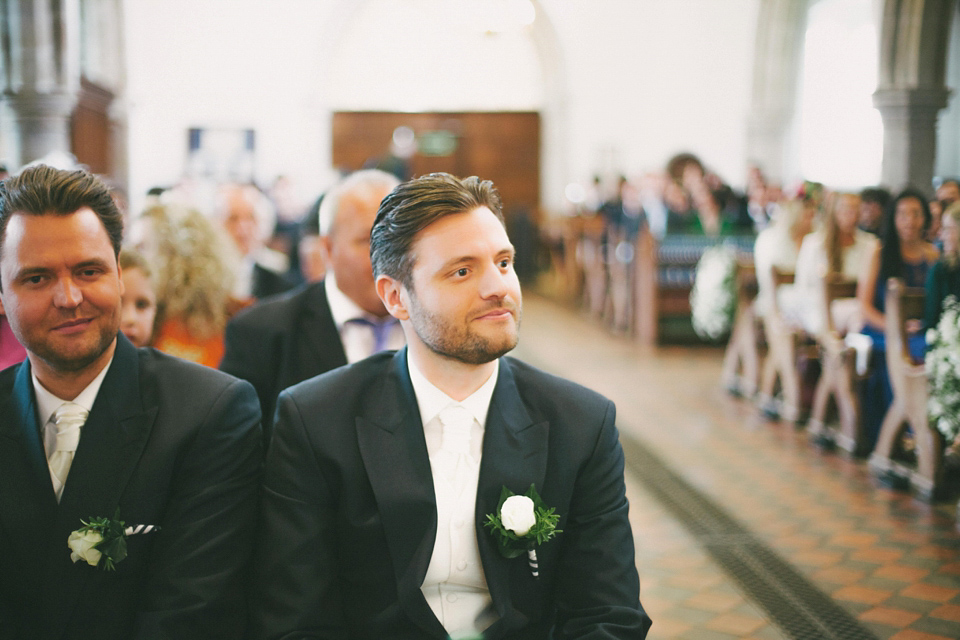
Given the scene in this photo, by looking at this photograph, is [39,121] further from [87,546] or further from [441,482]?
[441,482]

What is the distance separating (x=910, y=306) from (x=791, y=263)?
9.15ft

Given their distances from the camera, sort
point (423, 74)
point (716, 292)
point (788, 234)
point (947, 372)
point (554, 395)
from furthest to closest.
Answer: point (423, 74) < point (716, 292) < point (788, 234) < point (947, 372) < point (554, 395)

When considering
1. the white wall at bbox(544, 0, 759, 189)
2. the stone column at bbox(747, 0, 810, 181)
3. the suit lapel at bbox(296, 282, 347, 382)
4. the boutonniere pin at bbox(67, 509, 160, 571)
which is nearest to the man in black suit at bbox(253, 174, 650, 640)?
the boutonniere pin at bbox(67, 509, 160, 571)

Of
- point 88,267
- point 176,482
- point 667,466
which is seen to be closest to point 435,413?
point 176,482

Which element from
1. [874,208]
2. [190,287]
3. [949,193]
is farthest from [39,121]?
[949,193]

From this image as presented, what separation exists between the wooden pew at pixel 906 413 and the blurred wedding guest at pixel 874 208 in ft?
8.15

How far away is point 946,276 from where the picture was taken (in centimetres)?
426

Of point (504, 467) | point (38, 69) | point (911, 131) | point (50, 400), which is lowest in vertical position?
point (504, 467)

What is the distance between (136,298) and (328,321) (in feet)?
2.15

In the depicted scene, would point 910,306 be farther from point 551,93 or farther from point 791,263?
point 551,93

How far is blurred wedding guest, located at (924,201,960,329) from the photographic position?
425cm

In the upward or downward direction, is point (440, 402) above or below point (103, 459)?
above

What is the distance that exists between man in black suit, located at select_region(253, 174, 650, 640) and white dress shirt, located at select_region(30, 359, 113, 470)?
40cm

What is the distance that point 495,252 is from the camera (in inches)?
67.1
